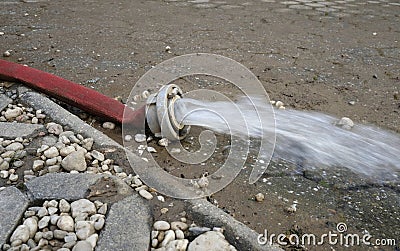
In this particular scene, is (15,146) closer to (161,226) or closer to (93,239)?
(93,239)

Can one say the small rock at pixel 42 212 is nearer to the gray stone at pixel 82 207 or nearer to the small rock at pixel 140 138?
the gray stone at pixel 82 207

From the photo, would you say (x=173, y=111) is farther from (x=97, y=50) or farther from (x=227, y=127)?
(x=97, y=50)

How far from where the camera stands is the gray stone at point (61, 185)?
1.48 meters

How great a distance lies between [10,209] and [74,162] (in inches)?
13.0

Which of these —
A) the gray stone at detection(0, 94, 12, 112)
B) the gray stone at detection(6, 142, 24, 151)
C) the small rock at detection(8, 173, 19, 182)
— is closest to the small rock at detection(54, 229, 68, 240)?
the small rock at detection(8, 173, 19, 182)

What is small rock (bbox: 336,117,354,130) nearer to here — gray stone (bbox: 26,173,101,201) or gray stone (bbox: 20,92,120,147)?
gray stone (bbox: 20,92,120,147)

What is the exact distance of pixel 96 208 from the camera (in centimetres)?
144

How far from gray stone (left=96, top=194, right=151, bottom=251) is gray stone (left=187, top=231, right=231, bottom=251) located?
0.15m

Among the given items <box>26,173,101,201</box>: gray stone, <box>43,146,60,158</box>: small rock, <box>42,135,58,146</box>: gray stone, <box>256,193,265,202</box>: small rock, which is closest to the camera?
<box>26,173,101,201</box>: gray stone

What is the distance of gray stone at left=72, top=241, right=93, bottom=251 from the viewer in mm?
1255

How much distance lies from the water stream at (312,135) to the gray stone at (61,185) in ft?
1.88

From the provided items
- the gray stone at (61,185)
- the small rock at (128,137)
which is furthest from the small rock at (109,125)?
the gray stone at (61,185)

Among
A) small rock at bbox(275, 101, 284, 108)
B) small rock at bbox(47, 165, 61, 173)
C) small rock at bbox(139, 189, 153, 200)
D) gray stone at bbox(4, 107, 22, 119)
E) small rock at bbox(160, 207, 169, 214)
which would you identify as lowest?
gray stone at bbox(4, 107, 22, 119)

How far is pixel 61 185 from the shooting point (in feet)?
5.02
